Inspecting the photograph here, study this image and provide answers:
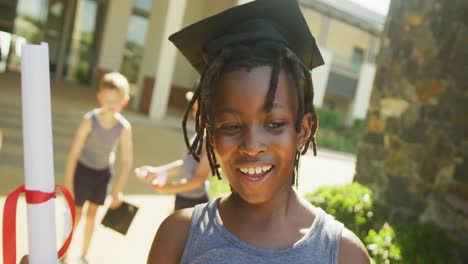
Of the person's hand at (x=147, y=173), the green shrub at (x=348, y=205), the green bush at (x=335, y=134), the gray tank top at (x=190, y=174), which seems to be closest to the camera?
the person's hand at (x=147, y=173)

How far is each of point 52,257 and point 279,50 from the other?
638 mm

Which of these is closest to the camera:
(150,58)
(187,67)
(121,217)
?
(121,217)

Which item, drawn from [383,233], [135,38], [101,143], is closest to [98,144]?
[101,143]

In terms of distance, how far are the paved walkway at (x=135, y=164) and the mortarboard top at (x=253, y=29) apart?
115 inches

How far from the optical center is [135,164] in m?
7.10

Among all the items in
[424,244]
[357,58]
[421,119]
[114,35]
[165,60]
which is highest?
[357,58]

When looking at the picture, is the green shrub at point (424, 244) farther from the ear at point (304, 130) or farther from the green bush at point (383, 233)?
the ear at point (304, 130)

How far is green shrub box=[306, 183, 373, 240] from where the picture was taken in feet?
10.9

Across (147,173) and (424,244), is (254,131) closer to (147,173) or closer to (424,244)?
(147,173)

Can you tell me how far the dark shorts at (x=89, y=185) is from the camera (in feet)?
11.7

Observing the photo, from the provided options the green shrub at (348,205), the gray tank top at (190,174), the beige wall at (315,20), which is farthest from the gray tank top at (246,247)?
the beige wall at (315,20)

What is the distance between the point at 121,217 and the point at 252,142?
1.73 metres

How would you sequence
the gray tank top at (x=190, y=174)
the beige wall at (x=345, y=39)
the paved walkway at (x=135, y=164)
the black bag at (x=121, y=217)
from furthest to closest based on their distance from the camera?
the beige wall at (x=345, y=39), the paved walkway at (x=135, y=164), the gray tank top at (x=190, y=174), the black bag at (x=121, y=217)

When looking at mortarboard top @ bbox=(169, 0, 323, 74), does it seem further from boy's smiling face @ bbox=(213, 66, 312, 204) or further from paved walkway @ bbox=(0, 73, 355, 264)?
paved walkway @ bbox=(0, 73, 355, 264)
